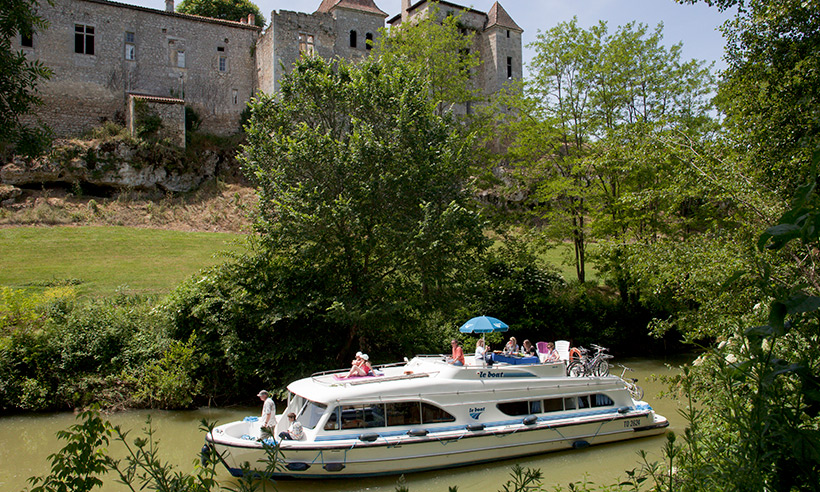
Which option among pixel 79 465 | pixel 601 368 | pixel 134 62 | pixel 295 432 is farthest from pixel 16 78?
→ pixel 134 62

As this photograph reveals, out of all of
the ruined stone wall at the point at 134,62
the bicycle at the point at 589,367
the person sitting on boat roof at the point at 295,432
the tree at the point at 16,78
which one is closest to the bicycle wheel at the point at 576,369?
the bicycle at the point at 589,367

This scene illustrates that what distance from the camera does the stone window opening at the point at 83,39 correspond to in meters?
40.8

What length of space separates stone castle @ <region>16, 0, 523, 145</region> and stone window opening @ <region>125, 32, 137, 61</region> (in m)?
0.07

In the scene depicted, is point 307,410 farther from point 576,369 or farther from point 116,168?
point 116,168

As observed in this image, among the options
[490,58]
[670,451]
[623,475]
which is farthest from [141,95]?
[670,451]

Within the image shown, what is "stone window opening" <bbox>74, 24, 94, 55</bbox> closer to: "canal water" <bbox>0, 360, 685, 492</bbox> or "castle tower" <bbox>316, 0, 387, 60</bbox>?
"castle tower" <bbox>316, 0, 387, 60</bbox>

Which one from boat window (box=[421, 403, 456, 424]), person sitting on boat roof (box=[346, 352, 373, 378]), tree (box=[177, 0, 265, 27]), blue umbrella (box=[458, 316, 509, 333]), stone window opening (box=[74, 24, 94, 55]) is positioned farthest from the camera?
tree (box=[177, 0, 265, 27])

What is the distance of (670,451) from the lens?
341 centimetres

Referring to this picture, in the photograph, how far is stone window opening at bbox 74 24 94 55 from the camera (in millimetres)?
40750

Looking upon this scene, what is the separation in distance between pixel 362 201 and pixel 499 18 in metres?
38.2

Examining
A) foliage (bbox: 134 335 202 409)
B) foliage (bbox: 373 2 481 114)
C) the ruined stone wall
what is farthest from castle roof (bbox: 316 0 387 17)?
foliage (bbox: 134 335 202 409)

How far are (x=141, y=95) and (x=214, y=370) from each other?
31.2 meters

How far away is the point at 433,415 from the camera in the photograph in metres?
12.4

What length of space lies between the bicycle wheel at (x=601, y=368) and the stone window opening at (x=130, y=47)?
41164 millimetres
